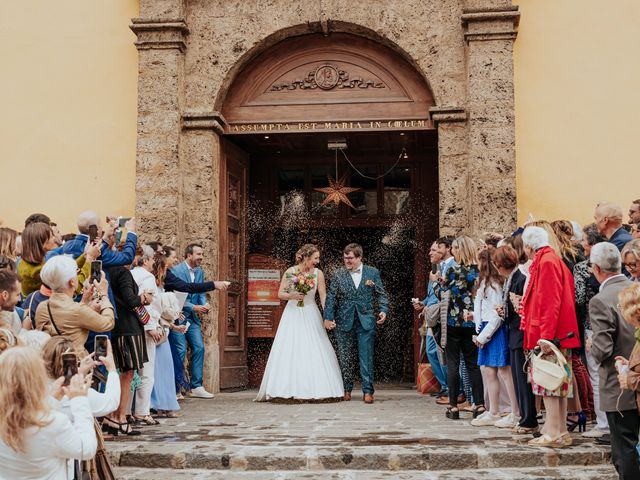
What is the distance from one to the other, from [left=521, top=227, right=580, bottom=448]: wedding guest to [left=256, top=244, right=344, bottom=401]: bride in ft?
13.8

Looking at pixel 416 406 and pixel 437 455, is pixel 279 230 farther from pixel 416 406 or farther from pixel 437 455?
pixel 437 455

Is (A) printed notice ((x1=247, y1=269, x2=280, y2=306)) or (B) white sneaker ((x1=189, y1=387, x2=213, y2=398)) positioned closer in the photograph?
(B) white sneaker ((x1=189, y1=387, x2=213, y2=398))

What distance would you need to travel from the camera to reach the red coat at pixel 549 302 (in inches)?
252

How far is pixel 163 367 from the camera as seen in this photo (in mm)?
8609

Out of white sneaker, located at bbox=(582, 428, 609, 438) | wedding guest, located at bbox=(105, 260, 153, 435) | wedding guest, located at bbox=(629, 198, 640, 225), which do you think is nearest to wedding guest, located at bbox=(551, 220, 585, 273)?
wedding guest, located at bbox=(629, 198, 640, 225)

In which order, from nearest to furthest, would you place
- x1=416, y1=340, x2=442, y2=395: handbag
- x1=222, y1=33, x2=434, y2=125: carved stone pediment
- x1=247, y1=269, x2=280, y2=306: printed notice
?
x1=416, y1=340, x2=442, y2=395: handbag < x1=222, y1=33, x2=434, y2=125: carved stone pediment < x1=247, y1=269, x2=280, y2=306: printed notice

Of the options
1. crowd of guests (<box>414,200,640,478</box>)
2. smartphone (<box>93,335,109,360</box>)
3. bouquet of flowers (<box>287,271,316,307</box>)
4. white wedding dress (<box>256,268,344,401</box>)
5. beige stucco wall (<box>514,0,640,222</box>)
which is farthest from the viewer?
beige stucco wall (<box>514,0,640,222</box>)

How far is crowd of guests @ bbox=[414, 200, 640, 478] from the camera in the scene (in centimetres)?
518

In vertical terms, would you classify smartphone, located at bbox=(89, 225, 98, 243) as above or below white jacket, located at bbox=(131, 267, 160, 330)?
above

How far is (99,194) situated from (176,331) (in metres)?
2.76

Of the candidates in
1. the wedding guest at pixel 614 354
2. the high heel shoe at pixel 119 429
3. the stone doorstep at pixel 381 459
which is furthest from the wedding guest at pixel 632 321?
the high heel shoe at pixel 119 429

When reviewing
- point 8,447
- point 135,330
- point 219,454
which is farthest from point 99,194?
point 8,447

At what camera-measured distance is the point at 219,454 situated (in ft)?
20.2

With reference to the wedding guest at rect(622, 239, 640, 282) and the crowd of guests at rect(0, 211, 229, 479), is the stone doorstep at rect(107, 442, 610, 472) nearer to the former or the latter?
the crowd of guests at rect(0, 211, 229, 479)
